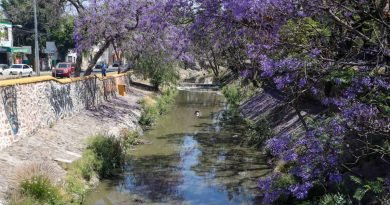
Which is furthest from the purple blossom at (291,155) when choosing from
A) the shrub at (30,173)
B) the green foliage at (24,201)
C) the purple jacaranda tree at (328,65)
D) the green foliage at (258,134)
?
the green foliage at (258,134)

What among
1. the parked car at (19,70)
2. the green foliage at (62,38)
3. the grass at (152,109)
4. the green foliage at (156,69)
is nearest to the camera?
the grass at (152,109)

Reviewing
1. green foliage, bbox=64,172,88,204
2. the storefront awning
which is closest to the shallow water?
green foliage, bbox=64,172,88,204

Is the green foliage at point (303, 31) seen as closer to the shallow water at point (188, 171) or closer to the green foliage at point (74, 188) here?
the shallow water at point (188, 171)

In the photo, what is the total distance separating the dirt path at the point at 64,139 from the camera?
1378 cm

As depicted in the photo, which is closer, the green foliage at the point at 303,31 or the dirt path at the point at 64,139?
the green foliage at the point at 303,31

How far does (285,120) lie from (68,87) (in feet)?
32.1

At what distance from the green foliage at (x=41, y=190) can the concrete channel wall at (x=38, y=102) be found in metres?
3.48

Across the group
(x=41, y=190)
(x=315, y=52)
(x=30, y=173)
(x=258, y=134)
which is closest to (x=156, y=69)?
(x=258, y=134)

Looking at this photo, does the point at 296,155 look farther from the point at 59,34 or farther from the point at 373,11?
the point at 59,34

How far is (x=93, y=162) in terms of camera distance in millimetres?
15797

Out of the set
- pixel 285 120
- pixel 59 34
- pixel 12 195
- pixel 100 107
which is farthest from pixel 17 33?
pixel 12 195

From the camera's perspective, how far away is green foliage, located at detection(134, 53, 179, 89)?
142 feet

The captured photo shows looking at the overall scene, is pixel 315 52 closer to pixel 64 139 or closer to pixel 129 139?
pixel 64 139

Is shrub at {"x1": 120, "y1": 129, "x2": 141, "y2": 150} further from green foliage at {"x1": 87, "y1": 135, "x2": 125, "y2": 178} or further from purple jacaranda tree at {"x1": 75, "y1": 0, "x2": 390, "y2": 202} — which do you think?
purple jacaranda tree at {"x1": 75, "y1": 0, "x2": 390, "y2": 202}
